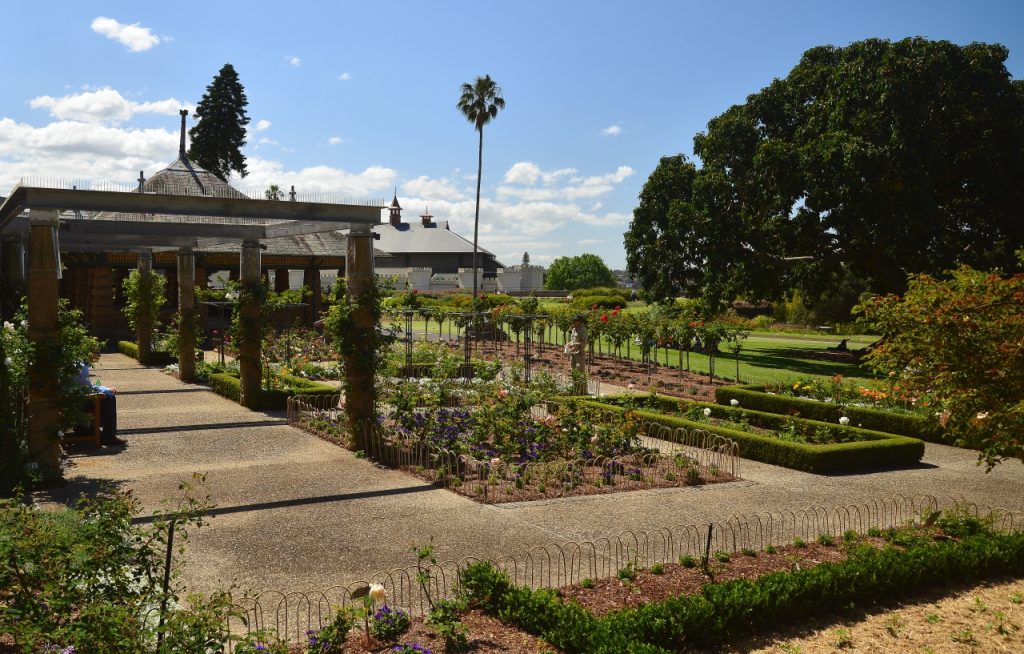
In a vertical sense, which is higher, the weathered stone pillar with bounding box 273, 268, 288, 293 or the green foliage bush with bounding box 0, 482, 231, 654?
the weathered stone pillar with bounding box 273, 268, 288, 293

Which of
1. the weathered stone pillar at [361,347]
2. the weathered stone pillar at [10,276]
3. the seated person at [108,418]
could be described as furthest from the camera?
the weathered stone pillar at [10,276]

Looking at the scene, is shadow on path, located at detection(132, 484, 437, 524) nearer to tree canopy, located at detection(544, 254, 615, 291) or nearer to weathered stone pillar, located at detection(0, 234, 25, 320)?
weathered stone pillar, located at detection(0, 234, 25, 320)

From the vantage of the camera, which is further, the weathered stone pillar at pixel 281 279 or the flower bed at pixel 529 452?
the weathered stone pillar at pixel 281 279

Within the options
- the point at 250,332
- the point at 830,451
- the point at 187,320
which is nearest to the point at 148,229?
the point at 187,320

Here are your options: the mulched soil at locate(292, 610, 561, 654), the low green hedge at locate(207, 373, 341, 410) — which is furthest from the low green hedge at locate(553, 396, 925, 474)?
the mulched soil at locate(292, 610, 561, 654)

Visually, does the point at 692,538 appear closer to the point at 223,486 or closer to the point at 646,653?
the point at 646,653

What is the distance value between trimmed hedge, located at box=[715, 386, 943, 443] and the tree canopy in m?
68.2

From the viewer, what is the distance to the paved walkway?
279 inches

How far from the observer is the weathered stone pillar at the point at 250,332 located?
15320 millimetres

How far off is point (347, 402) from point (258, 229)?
540cm

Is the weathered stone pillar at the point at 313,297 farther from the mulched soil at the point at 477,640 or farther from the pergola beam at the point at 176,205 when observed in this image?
the mulched soil at the point at 477,640

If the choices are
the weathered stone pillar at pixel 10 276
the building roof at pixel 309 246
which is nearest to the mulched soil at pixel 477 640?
the weathered stone pillar at pixel 10 276

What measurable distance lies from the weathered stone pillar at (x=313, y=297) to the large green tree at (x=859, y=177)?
506 inches

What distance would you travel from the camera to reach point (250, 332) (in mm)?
15391
